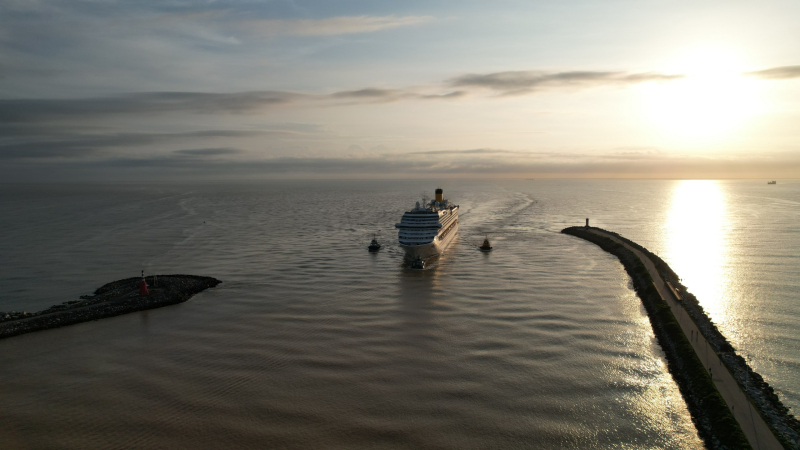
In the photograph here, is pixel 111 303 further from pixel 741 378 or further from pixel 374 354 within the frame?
pixel 741 378

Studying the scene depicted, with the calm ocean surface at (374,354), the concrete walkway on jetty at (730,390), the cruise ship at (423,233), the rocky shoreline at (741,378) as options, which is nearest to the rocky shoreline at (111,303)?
the calm ocean surface at (374,354)

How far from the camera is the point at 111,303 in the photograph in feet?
100

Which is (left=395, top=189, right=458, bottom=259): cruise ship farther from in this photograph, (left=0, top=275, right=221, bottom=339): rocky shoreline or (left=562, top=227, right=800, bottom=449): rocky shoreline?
(left=562, top=227, right=800, bottom=449): rocky shoreline

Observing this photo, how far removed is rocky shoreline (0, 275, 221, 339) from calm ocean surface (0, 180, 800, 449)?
1.06m

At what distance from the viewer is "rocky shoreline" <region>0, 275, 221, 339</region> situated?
2650 centimetres

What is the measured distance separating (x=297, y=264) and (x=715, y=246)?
50761mm

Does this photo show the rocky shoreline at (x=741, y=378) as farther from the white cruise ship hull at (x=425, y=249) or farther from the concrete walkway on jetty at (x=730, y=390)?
the white cruise ship hull at (x=425, y=249)

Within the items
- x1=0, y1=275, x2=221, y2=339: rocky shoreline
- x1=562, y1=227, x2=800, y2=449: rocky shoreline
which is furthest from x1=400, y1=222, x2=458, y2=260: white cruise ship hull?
x1=562, y1=227, x2=800, y2=449: rocky shoreline

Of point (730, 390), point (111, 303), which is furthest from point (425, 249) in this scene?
point (730, 390)

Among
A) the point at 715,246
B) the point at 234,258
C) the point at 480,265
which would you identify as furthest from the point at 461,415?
the point at 715,246

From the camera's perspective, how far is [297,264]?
44.9 m

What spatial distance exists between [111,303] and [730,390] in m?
35.0

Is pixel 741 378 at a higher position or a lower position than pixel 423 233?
lower

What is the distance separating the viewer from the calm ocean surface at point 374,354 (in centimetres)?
1652
